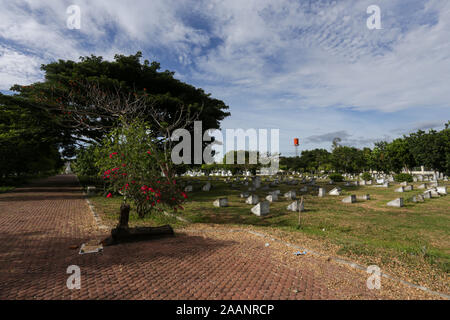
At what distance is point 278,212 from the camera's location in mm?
11836

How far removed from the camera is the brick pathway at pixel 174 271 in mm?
3742

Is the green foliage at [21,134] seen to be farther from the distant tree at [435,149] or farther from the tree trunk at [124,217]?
the distant tree at [435,149]

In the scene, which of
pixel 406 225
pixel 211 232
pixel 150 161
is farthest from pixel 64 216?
pixel 406 225

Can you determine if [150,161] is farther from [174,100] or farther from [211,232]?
[174,100]

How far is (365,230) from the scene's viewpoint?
8.54 m

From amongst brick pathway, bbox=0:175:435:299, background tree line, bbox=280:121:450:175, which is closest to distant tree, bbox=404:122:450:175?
background tree line, bbox=280:121:450:175

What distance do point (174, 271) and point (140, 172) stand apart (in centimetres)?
351

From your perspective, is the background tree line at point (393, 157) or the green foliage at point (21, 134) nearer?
the green foliage at point (21, 134)

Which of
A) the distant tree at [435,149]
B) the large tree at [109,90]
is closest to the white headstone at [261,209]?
the large tree at [109,90]

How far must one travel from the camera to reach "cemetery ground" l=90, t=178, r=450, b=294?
514 cm

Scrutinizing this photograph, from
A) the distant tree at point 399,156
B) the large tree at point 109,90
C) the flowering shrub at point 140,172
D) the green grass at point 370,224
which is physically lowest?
the green grass at point 370,224

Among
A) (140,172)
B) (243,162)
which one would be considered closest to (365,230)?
(140,172)

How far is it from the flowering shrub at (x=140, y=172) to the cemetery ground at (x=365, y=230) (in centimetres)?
191
